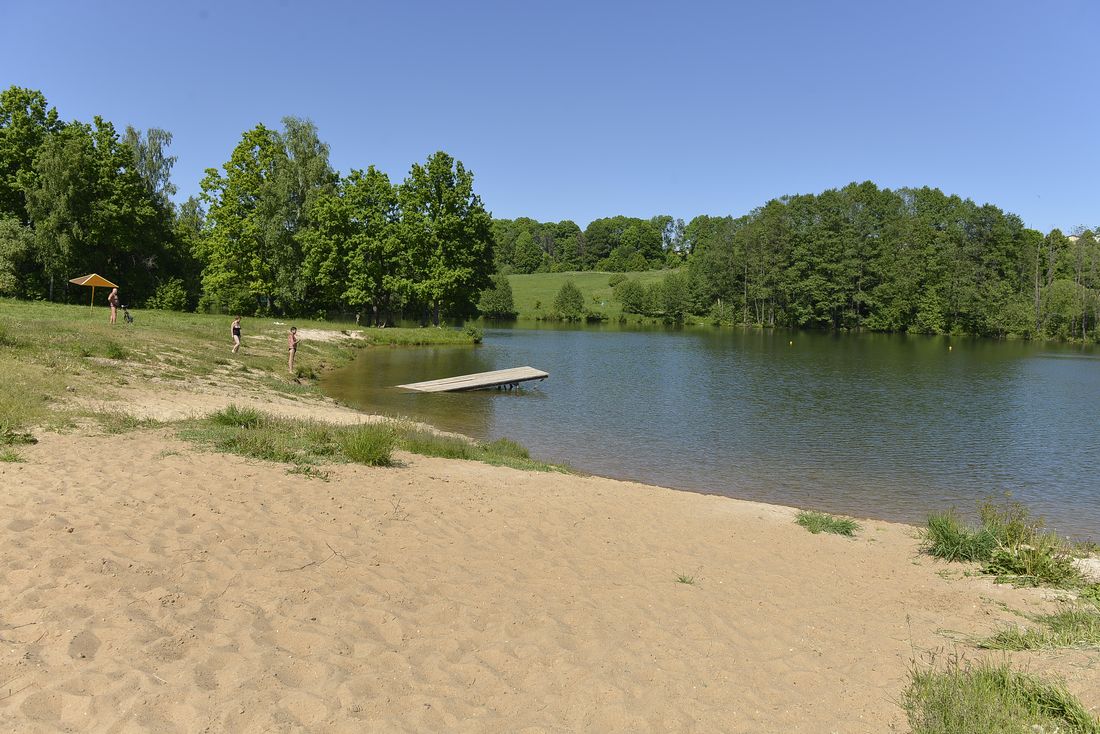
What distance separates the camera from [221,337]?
3269 centimetres

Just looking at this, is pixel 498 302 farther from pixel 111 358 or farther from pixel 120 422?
pixel 120 422

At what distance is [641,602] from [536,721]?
8.93ft

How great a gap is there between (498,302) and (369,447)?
3901 inches

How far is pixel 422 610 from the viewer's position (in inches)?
256

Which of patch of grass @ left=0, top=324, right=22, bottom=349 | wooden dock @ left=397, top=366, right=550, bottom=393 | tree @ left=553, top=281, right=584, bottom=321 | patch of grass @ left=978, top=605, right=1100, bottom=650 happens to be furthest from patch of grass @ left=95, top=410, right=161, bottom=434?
tree @ left=553, top=281, right=584, bottom=321

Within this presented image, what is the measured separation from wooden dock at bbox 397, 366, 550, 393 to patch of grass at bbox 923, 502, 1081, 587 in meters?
20.4

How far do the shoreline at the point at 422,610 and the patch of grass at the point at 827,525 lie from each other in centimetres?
53

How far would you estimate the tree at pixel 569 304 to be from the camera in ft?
366

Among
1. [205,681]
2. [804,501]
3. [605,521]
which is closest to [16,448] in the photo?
[205,681]

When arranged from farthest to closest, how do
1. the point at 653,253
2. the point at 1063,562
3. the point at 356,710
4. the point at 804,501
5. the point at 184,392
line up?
the point at 653,253 → the point at 184,392 → the point at 804,501 → the point at 1063,562 → the point at 356,710

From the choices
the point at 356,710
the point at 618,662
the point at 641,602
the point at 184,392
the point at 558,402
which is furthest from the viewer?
the point at 558,402

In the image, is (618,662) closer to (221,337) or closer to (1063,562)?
(1063,562)

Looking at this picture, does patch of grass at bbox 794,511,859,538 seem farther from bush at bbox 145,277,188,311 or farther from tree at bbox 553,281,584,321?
tree at bbox 553,281,584,321

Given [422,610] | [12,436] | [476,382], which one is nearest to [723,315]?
[476,382]
